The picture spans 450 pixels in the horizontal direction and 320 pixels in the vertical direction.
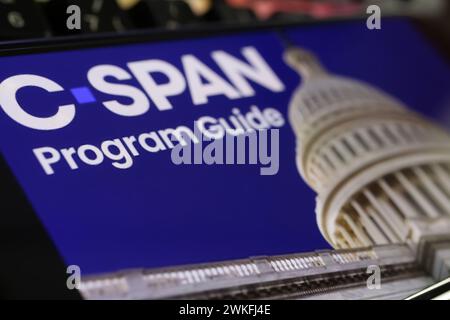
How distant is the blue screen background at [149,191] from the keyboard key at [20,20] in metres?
0.14

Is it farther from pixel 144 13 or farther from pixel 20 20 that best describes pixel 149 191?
pixel 144 13

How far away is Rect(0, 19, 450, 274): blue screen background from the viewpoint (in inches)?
51.7

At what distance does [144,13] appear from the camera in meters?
2.06

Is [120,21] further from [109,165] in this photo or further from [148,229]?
[148,229]

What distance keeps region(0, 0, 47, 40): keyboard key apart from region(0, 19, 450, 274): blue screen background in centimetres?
14

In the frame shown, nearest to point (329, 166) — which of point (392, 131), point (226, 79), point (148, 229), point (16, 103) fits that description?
point (392, 131)

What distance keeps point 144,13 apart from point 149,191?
817 mm

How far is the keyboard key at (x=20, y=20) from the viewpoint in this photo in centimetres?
170
